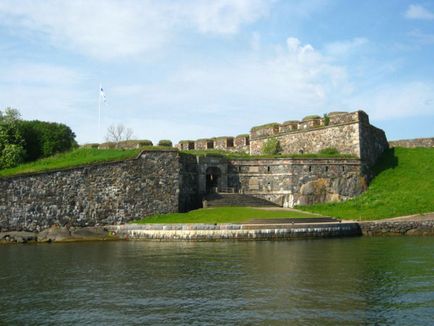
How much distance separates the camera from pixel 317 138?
163 ft

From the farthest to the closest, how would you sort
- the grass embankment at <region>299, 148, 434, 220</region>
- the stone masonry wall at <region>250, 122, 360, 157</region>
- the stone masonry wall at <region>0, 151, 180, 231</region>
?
the stone masonry wall at <region>250, 122, 360, 157</region>
the grass embankment at <region>299, 148, 434, 220</region>
the stone masonry wall at <region>0, 151, 180, 231</region>

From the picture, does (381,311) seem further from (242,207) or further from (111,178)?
(111,178)

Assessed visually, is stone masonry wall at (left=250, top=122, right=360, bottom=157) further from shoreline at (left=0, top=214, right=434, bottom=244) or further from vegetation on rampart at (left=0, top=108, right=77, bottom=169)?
vegetation on rampart at (left=0, top=108, right=77, bottom=169)

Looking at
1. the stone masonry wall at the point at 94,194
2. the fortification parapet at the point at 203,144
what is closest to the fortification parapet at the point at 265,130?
the fortification parapet at the point at 203,144

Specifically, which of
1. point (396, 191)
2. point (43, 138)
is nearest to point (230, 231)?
point (396, 191)

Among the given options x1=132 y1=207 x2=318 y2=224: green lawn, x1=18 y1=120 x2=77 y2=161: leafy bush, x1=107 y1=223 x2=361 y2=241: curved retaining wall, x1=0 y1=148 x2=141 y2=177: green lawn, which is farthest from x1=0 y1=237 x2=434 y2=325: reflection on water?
x1=18 y1=120 x2=77 y2=161: leafy bush

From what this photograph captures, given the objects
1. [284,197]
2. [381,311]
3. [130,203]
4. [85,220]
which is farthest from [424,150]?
[381,311]

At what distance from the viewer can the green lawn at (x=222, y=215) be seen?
1356 inches

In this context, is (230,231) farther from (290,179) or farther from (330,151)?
(330,151)

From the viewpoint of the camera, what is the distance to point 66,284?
1820 centimetres

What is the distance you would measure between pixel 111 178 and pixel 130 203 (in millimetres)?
2556

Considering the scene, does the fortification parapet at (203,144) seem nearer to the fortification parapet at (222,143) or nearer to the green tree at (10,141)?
the fortification parapet at (222,143)

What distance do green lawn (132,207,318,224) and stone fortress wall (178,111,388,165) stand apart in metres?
13.7

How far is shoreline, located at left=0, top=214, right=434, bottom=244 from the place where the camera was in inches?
1272
